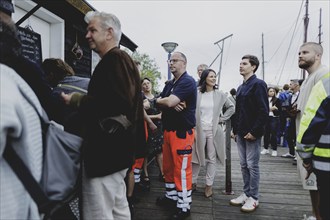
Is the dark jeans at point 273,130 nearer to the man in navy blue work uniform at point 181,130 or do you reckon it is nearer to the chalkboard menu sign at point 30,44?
the man in navy blue work uniform at point 181,130

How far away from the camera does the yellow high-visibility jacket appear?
1832 millimetres

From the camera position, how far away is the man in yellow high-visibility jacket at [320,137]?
5.98 ft

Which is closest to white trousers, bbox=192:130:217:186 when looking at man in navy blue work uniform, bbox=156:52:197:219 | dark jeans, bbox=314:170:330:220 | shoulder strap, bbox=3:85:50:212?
man in navy blue work uniform, bbox=156:52:197:219

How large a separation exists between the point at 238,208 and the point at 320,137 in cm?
189

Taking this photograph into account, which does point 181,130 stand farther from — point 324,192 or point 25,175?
point 25,175

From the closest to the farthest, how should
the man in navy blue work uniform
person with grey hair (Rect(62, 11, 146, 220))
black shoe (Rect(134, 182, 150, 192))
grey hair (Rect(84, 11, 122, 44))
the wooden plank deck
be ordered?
person with grey hair (Rect(62, 11, 146, 220)) → grey hair (Rect(84, 11, 122, 44)) → the man in navy blue work uniform → the wooden plank deck → black shoe (Rect(134, 182, 150, 192))

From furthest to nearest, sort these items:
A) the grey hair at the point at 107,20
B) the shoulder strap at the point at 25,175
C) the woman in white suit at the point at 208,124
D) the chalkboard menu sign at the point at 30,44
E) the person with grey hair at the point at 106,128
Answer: the woman in white suit at the point at 208,124, the chalkboard menu sign at the point at 30,44, the grey hair at the point at 107,20, the person with grey hair at the point at 106,128, the shoulder strap at the point at 25,175

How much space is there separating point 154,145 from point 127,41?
8.37ft

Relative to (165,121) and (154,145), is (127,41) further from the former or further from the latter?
(165,121)

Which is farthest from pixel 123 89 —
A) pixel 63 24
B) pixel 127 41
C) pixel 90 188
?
pixel 127 41

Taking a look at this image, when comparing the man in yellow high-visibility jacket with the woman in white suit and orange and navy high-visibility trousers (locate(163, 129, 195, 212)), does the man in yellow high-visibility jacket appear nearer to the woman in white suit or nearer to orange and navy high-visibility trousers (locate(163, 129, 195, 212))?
orange and navy high-visibility trousers (locate(163, 129, 195, 212))

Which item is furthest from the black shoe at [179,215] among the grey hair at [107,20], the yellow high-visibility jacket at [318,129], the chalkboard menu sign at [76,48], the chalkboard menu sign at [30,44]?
the chalkboard menu sign at [76,48]

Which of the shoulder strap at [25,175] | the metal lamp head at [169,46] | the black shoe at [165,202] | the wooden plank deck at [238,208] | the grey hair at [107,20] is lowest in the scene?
the wooden plank deck at [238,208]

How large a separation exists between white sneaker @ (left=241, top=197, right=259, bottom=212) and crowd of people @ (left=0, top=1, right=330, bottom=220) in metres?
0.01
